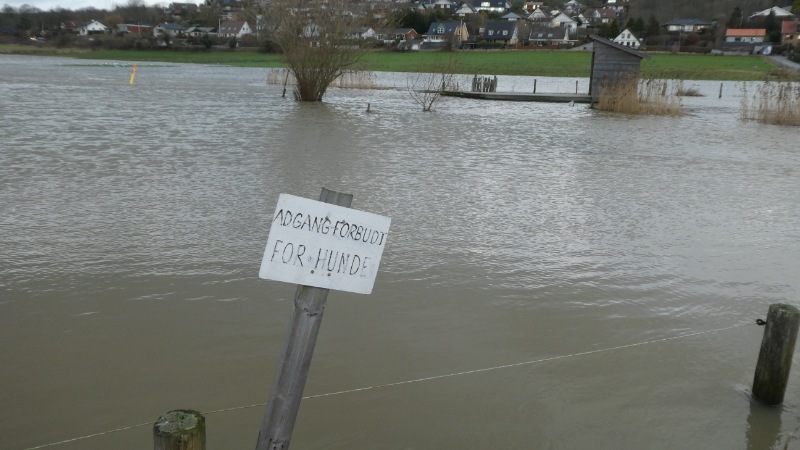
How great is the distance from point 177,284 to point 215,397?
7.44 ft

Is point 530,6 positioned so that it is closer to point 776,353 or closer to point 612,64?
point 612,64

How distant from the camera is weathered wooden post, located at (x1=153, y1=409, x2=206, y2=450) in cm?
270

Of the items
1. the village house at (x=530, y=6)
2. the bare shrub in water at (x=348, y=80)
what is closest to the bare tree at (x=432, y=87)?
the bare shrub in water at (x=348, y=80)

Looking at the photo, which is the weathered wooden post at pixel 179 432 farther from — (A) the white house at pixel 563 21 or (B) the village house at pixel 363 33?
(A) the white house at pixel 563 21

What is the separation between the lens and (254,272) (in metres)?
7.36

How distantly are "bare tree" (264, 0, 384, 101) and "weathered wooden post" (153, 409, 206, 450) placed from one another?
960 inches

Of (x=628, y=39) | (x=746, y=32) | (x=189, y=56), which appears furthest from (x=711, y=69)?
(x=746, y=32)

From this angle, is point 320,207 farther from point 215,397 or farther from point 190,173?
point 190,173

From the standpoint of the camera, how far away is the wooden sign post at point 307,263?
2973 mm

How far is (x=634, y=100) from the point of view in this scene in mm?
27344

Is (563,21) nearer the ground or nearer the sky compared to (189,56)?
nearer the sky

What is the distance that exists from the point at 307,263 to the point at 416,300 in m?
3.83

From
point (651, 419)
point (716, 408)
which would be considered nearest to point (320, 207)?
point (651, 419)

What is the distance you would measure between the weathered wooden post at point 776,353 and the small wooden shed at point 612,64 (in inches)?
1014
